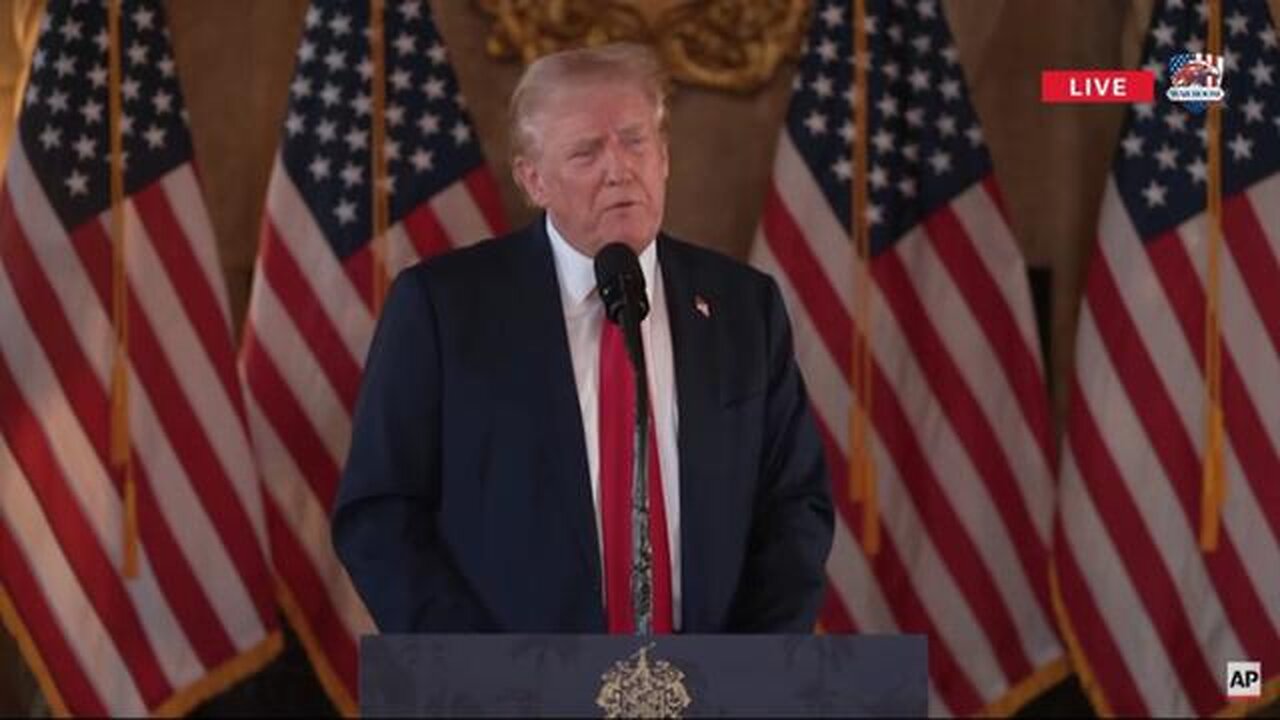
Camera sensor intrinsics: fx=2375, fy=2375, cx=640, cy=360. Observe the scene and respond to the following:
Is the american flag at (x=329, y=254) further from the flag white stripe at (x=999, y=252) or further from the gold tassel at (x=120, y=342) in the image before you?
the flag white stripe at (x=999, y=252)

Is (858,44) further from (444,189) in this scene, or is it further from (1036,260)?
(444,189)

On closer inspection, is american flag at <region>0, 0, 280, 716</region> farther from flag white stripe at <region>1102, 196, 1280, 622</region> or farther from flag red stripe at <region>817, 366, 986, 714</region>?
flag white stripe at <region>1102, 196, 1280, 622</region>

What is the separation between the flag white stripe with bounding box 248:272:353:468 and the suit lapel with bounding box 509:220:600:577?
74.5 inches

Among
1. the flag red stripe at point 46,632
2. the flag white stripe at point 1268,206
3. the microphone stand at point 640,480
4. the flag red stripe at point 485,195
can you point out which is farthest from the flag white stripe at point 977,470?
the microphone stand at point 640,480

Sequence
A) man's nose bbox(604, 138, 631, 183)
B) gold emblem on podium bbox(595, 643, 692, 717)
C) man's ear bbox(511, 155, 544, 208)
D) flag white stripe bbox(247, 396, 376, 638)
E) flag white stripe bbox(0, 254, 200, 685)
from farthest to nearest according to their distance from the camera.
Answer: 1. flag white stripe bbox(247, 396, 376, 638)
2. flag white stripe bbox(0, 254, 200, 685)
3. man's ear bbox(511, 155, 544, 208)
4. man's nose bbox(604, 138, 631, 183)
5. gold emblem on podium bbox(595, 643, 692, 717)

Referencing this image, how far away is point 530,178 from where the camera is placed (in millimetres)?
2945

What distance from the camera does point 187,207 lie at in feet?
16.0

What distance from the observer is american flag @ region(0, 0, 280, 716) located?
15.7 feet

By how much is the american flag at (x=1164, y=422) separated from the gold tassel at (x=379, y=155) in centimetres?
144

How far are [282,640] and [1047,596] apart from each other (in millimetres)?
1580

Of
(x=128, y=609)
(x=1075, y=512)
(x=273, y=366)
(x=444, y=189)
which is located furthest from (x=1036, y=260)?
(x=128, y=609)

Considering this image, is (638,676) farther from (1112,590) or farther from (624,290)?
(1112,590)

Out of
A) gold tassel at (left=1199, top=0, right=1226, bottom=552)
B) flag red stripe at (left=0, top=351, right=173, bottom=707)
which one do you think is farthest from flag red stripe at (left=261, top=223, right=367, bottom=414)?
gold tassel at (left=1199, top=0, right=1226, bottom=552)

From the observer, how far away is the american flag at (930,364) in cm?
489
